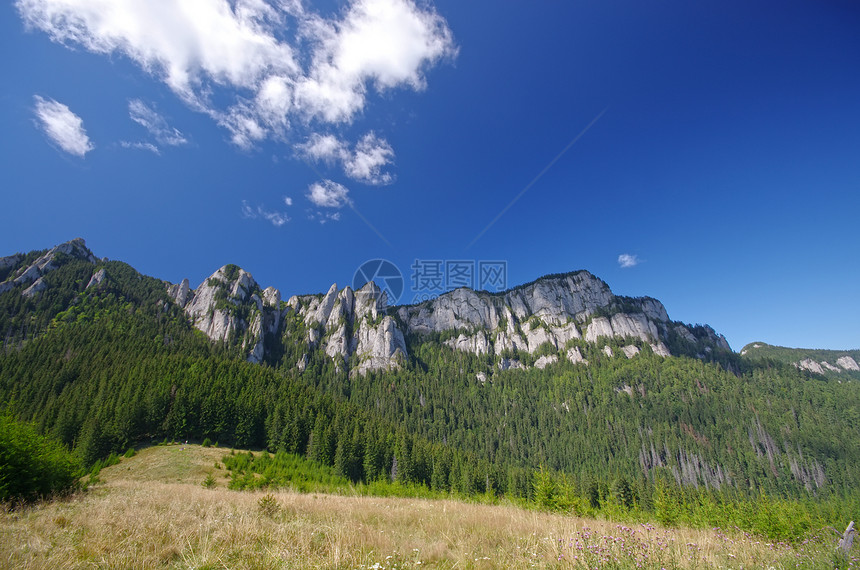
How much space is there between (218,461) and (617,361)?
16466 cm

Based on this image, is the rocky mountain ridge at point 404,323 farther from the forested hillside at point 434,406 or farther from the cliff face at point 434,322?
the forested hillside at point 434,406

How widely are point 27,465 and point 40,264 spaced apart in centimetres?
19483

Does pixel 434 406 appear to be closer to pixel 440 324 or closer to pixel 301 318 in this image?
pixel 440 324

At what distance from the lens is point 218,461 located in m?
37.4

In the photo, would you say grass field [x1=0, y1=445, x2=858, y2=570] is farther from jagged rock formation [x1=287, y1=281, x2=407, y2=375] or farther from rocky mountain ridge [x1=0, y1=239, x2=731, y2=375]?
rocky mountain ridge [x1=0, y1=239, x2=731, y2=375]

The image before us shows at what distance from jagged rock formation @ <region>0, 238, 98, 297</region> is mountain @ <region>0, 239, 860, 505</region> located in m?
0.73

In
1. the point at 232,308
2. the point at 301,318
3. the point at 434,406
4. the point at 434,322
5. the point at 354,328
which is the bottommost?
the point at 434,406

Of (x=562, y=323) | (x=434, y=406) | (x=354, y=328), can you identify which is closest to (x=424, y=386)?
(x=434, y=406)

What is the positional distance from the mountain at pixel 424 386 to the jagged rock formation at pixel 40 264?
727 millimetres

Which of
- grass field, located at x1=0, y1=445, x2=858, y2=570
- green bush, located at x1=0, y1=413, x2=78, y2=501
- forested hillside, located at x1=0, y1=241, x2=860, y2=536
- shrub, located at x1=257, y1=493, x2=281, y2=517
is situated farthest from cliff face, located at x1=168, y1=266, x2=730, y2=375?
grass field, located at x1=0, y1=445, x2=858, y2=570

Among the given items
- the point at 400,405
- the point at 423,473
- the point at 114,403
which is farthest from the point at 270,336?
the point at 423,473

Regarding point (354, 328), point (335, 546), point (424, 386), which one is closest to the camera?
point (335, 546)

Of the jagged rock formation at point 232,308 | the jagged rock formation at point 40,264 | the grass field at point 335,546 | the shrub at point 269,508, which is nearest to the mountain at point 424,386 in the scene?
the jagged rock formation at point 40,264

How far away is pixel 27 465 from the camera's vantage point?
1248cm
